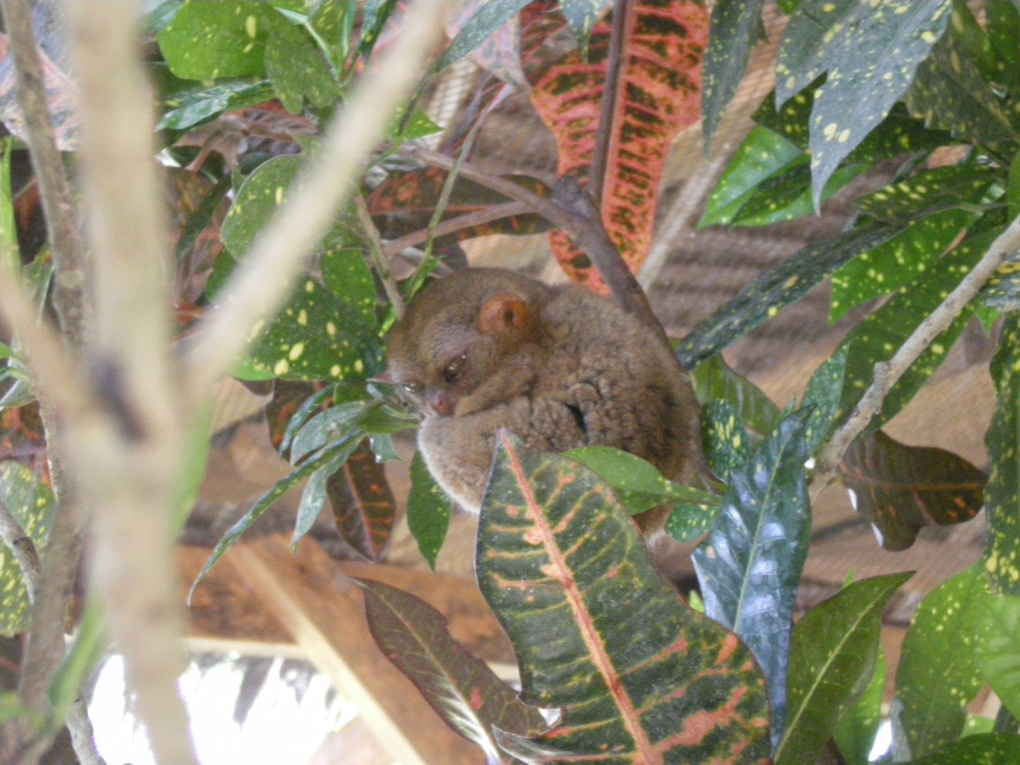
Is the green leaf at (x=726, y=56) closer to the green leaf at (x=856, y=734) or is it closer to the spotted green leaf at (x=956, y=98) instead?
the spotted green leaf at (x=956, y=98)

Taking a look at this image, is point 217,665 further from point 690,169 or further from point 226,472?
point 690,169

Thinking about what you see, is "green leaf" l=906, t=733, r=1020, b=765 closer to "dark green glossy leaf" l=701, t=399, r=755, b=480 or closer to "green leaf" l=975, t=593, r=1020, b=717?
"green leaf" l=975, t=593, r=1020, b=717

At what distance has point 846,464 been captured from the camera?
1.50 meters

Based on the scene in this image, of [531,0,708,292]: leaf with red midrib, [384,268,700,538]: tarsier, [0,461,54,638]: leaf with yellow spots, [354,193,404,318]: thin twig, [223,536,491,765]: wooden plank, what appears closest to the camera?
[0,461,54,638]: leaf with yellow spots

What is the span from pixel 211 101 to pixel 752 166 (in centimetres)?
86

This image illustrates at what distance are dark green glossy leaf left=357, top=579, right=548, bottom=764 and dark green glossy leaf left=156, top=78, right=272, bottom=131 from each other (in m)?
0.55

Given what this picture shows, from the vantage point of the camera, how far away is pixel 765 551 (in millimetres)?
998

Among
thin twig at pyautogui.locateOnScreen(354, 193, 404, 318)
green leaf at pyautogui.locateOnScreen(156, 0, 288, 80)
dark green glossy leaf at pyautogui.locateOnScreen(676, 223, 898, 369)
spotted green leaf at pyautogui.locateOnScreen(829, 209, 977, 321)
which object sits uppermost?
green leaf at pyautogui.locateOnScreen(156, 0, 288, 80)

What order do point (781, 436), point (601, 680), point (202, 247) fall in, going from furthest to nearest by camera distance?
point (202, 247)
point (781, 436)
point (601, 680)

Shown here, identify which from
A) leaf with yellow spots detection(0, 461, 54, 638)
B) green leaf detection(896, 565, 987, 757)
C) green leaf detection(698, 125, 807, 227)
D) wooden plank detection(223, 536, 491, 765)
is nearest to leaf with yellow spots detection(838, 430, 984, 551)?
green leaf detection(896, 565, 987, 757)

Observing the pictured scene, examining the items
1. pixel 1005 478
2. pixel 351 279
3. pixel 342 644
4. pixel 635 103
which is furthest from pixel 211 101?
pixel 342 644

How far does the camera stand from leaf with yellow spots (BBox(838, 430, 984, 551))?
1.50 m

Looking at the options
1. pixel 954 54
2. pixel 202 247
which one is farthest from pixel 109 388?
pixel 202 247

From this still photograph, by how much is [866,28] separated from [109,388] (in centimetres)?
97
